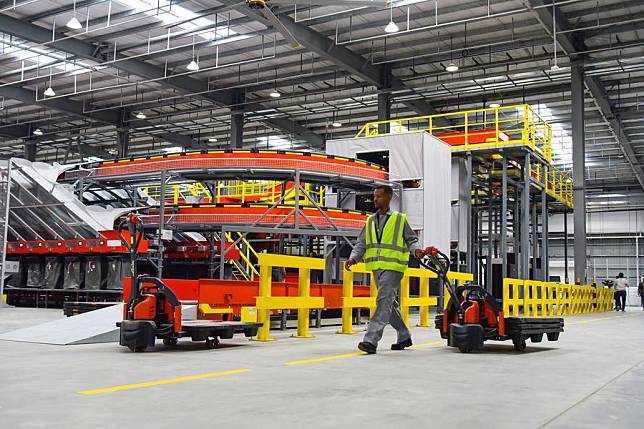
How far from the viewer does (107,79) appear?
1229 inches

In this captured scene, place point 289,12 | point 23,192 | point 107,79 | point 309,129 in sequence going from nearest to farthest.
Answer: point 23,192 < point 289,12 < point 107,79 < point 309,129

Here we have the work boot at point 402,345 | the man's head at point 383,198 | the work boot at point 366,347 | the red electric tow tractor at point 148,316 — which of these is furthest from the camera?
the work boot at point 402,345

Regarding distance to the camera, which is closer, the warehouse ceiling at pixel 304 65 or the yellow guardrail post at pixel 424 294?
the yellow guardrail post at pixel 424 294

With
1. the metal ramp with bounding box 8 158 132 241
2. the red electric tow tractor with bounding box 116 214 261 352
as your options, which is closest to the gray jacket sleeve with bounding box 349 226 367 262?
the red electric tow tractor with bounding box 116 214 261 352

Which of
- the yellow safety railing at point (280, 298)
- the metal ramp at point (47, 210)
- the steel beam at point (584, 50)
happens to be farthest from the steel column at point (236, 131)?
the yellow safety railing at point (280, 298)

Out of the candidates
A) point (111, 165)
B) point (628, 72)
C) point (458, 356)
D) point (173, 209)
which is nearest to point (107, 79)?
point (111, 165)

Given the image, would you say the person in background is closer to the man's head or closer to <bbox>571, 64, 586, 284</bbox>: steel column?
<bbox>571, 64, 586, 284</bbox>: steel column

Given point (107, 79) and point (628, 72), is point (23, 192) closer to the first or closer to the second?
point (107, 79)

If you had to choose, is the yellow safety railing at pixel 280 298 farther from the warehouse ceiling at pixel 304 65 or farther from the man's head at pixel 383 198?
the warehouse ceiling at pixel 304 65

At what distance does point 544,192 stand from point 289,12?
12004mm

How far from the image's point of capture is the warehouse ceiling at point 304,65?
2305cm

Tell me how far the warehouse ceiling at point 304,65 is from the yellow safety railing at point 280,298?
6770 mm

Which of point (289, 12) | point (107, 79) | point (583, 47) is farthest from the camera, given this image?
point (107, 79)

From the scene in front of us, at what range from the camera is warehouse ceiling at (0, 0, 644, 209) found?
23.0 metres
